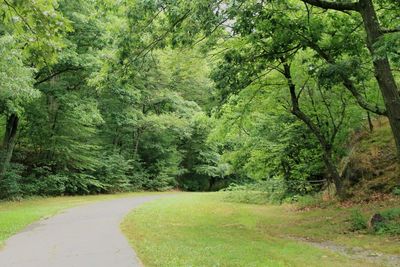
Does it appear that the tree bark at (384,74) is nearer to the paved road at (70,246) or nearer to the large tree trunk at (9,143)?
the paved road at (70,246)

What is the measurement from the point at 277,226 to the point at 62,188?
Answer: 15231 millimetres

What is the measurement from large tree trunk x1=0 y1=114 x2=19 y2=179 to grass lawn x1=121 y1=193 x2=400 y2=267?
32.1 ft

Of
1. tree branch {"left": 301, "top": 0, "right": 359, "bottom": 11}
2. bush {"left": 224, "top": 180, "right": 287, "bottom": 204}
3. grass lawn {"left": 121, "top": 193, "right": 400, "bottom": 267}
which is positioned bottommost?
grass lawn {"left": 121, "top": 193, "right": 400, "bottom": 267}

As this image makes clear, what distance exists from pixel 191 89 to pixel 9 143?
20499 millimetres

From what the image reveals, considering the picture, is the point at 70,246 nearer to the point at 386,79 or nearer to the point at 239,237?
the point at 239,237

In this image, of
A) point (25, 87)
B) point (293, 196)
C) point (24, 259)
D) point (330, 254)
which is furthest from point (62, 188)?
point (330, 254)

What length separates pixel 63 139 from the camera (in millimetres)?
24703

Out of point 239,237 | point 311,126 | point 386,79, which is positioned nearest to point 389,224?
point 239,237

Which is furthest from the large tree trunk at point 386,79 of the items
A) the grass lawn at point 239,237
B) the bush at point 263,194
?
the bush at point 263,194

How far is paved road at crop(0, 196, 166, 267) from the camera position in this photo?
739 centimetres

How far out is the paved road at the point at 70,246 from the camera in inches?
291

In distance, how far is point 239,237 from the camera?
1032cm

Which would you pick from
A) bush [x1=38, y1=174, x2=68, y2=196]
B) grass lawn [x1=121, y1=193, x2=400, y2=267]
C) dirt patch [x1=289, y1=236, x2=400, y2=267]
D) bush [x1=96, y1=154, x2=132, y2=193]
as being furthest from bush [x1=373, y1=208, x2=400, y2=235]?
bush [x1=96, y1=154, x2=132, y2=193]

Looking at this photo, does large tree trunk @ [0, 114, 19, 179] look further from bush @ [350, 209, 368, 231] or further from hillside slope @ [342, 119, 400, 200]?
bush @ [350, 209, 368, 231]
